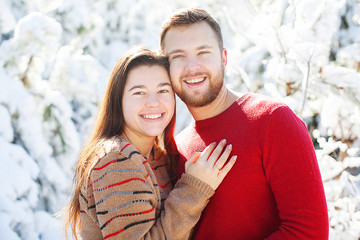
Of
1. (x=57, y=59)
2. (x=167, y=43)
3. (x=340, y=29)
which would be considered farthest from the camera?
(x=57, y=59)

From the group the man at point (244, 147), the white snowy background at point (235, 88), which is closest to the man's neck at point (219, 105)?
the man at point (244, 147)

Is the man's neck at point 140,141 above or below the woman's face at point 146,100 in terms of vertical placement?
below

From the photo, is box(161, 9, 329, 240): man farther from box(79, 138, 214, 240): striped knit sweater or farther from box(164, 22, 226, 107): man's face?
box(79, 138, 214, 240): striped knit sweater

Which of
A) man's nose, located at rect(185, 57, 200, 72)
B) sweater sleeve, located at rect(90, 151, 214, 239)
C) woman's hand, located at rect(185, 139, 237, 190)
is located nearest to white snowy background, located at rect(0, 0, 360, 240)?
man's nose, located at rect(185, 57, 200, 72)

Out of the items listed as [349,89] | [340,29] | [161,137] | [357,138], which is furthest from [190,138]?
[340,29]

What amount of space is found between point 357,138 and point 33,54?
2.84m

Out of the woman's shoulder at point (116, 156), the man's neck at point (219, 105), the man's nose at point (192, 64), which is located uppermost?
the man's nose at point (192, 64)

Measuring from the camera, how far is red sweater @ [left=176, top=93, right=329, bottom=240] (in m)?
1.52

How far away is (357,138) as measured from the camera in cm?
293

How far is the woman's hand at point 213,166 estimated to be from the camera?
5.52 ft

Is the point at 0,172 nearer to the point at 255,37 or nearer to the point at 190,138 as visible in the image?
the point at 190,138

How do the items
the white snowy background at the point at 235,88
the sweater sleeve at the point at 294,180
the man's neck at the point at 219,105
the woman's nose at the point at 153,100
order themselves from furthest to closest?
the white snowy background at the point at 235,88, the man's neck at the point at 219,105, the woman's nose at the point at 153,100, the sweater sleeve at the point at 294,180

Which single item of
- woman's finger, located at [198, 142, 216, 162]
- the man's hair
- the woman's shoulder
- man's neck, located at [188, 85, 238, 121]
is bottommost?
woman's finger, located at [198, 142, 216, 162]

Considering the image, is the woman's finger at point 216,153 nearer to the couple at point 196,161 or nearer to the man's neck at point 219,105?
the couple at point 196,161
